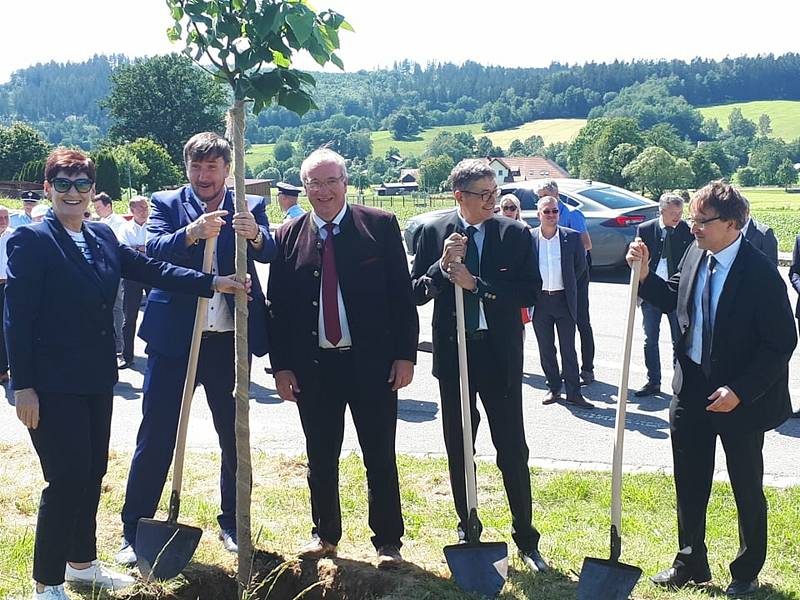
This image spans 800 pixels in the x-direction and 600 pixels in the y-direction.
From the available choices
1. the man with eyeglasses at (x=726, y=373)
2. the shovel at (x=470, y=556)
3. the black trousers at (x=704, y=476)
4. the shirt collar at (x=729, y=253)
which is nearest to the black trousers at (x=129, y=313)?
the shovel at (x=470, y=556)

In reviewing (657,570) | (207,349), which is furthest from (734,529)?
(207,349)

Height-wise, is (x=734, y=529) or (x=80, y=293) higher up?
(x=80, y=293)

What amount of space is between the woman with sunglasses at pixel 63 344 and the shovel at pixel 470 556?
1.14 metres

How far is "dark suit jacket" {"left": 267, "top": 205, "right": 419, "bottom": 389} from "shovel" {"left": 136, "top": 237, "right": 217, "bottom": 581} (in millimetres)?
435

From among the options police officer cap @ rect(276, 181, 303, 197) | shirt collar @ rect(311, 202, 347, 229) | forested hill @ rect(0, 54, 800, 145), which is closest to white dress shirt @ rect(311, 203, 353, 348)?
shirt collar @ rect(311, 202, 347, 229)

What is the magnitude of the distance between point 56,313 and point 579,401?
5.49m

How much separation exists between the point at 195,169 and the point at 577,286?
17.3 feet

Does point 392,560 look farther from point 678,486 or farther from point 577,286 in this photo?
point 577,286

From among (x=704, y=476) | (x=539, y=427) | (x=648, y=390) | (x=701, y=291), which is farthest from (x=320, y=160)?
(x=648, y=390)

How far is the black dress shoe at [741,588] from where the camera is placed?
427 cm

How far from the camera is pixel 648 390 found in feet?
27.9

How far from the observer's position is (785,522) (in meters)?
5.07

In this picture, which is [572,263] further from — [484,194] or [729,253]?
[729,253]

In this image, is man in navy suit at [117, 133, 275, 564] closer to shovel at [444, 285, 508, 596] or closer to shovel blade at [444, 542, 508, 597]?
shovel at [444, 285, 508, 596]
